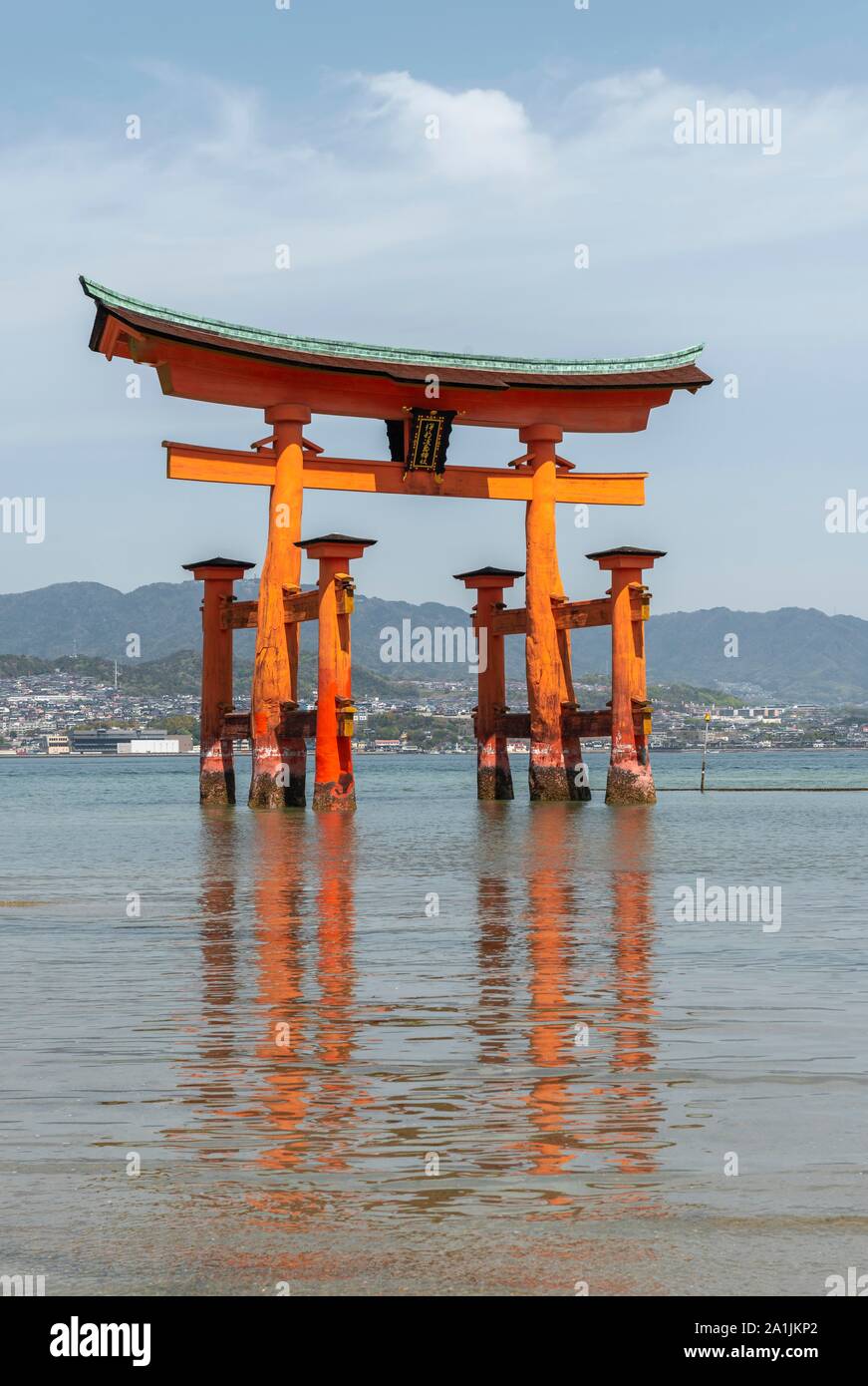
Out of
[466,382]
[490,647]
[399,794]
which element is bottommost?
[399,794]

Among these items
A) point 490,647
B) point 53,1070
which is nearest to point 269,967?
point 53,1070

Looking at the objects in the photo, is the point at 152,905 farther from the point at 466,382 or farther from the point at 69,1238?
the point at 466,382

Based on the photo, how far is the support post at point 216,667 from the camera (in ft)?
160

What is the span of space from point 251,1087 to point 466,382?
38.1 m

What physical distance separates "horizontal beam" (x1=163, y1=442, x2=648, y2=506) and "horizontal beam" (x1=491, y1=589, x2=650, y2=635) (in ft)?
11.1

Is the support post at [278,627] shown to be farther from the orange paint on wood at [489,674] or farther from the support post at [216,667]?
the orange paint on wood at [489,674]

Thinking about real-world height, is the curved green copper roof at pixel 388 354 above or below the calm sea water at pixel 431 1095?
above

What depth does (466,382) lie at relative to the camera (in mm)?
44844

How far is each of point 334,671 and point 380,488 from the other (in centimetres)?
629

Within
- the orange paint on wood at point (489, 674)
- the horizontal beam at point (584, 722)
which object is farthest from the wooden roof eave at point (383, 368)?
the horizontal beam at point (584, 722)

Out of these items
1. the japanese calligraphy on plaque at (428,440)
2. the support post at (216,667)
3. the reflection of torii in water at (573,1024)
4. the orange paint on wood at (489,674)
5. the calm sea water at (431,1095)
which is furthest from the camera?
the orange paint on wood at (489,674)

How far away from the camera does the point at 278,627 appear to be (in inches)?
1738

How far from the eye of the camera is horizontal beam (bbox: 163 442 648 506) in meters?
41.6

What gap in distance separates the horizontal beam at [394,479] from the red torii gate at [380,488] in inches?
1.7
